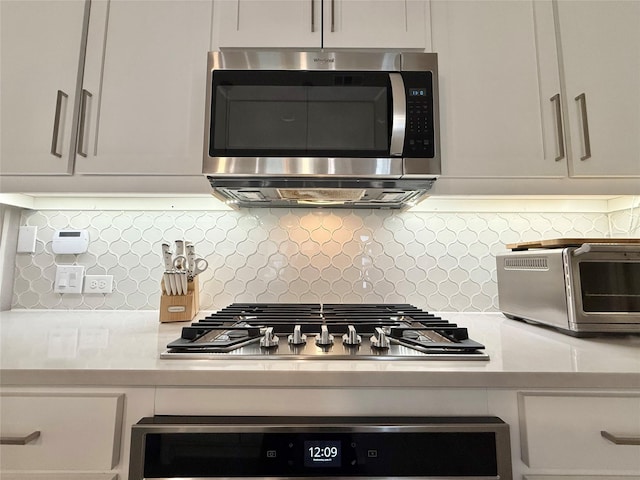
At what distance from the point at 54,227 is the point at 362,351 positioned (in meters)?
1.31

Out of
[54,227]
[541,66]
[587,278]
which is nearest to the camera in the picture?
[587,278]

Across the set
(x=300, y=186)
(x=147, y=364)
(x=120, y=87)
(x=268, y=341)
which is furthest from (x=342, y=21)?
(x=147, y=364)

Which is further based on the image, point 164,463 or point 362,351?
point 362,351

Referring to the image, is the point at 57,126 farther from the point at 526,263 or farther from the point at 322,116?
the point at 526,263

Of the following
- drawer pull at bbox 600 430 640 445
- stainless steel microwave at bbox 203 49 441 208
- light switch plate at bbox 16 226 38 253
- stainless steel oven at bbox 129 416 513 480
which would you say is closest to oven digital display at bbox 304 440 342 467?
stainless steel oven at bbox 129 416 513 480

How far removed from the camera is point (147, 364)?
631 mm

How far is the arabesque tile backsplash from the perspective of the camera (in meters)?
Answer: 1.29

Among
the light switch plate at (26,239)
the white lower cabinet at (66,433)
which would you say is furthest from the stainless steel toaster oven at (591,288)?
the light switch plate at (26,239)

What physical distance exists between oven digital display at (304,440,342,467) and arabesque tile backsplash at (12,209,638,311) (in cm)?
73

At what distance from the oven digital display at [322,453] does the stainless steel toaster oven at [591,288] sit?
741 mm

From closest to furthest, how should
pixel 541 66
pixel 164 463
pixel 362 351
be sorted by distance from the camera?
pixel 164 463 → pixel 362 351 → pixel 541 66

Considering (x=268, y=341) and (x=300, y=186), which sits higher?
(x=300, y=186)

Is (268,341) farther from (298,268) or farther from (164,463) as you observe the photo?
(298,268)

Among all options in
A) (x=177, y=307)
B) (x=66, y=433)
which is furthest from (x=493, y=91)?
(x=66, y=433)
